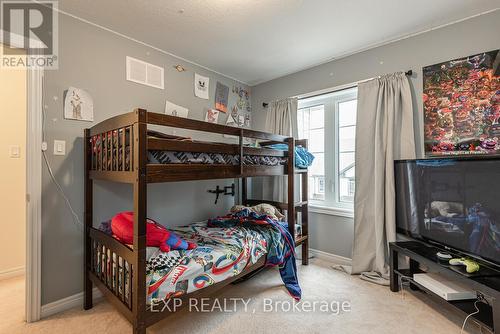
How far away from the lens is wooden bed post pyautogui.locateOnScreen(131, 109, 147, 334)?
4.30 ft

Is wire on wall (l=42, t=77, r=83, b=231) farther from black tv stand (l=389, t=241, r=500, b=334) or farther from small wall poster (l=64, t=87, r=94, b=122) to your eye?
black tv stand (l=389, t=241, r=500, b=334)

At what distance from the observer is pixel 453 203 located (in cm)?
181

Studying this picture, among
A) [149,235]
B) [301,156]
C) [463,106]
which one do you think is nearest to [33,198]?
[149,235]

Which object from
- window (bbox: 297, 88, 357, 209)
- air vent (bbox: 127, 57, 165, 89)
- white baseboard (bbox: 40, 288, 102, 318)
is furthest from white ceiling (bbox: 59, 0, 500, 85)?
white baseboard (bbox: 40, 288, 102, 318)

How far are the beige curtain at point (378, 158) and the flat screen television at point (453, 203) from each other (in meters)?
0.12

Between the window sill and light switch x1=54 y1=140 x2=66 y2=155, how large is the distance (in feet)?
8.62

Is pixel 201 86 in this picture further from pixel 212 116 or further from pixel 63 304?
pixel 63 304

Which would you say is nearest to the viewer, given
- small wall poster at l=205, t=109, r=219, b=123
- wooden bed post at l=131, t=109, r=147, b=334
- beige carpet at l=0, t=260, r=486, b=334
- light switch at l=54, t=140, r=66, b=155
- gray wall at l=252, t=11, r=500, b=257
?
wooden bed post at l=131, t=109, r=147, b=334

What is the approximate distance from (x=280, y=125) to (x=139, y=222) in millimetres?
2345

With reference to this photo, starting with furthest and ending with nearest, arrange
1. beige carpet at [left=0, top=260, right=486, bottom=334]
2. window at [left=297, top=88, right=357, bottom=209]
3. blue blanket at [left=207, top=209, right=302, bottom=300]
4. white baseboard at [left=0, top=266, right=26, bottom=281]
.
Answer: window at [left=297, top=88, right=357, bottom=209] < white baseboard at [left=0, top=266, right=26, bottom=281] < blue blanket at [left=207, top=209, right=302, bottom=300] < beige carpet at [left=0, top=260, right=486, bottom=334]

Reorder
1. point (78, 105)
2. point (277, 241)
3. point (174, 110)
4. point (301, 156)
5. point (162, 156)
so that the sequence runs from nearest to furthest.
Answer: point (162, 156)
point (78, 105)
point (277, 241)
point (174, 110)
point (301, 156)

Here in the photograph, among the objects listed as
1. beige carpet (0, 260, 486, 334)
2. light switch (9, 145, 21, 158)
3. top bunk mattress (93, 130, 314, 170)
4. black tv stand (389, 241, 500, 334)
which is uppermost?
light switch (9, 145, 21, 158)

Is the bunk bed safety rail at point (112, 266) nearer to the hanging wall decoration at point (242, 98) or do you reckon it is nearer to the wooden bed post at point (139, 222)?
the wooden bed post at point (139, 222)

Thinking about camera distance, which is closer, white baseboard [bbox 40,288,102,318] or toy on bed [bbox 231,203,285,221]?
white baseboard [bbox 40,288,102,318]
